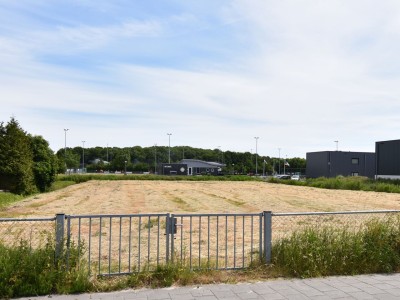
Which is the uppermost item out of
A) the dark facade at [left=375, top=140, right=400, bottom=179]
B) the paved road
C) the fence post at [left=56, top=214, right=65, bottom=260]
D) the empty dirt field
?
the dark facade at [left=375, top=140, right=400, bottom=179]

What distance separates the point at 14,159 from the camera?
1009 inches

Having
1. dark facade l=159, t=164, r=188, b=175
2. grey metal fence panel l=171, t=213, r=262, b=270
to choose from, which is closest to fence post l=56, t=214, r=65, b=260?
grey metal fence panel l=171, t=213, r=262, b=270

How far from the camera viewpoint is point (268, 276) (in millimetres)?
6133

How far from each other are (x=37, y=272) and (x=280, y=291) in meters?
3.56

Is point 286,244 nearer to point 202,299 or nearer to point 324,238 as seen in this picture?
point 324,238

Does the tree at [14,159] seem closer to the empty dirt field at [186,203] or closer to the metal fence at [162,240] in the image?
the empty dirt field at [186,203]

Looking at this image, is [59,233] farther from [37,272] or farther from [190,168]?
[190,168]

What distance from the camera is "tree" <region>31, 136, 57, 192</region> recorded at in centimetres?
3331

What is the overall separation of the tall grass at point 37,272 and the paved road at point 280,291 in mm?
180

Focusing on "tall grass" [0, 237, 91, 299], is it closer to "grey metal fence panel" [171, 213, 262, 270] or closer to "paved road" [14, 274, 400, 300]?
"paved road" [14, 274, 400, 300]

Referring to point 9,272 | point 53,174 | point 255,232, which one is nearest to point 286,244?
point 9,272

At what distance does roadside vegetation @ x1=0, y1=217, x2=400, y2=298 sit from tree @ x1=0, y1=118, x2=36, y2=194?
21.9 meters

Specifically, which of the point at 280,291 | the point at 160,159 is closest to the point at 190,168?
the point at 160,159

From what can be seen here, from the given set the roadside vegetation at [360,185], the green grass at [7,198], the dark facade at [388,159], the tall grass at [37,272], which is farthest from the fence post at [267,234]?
the dark facade at [388,159]
